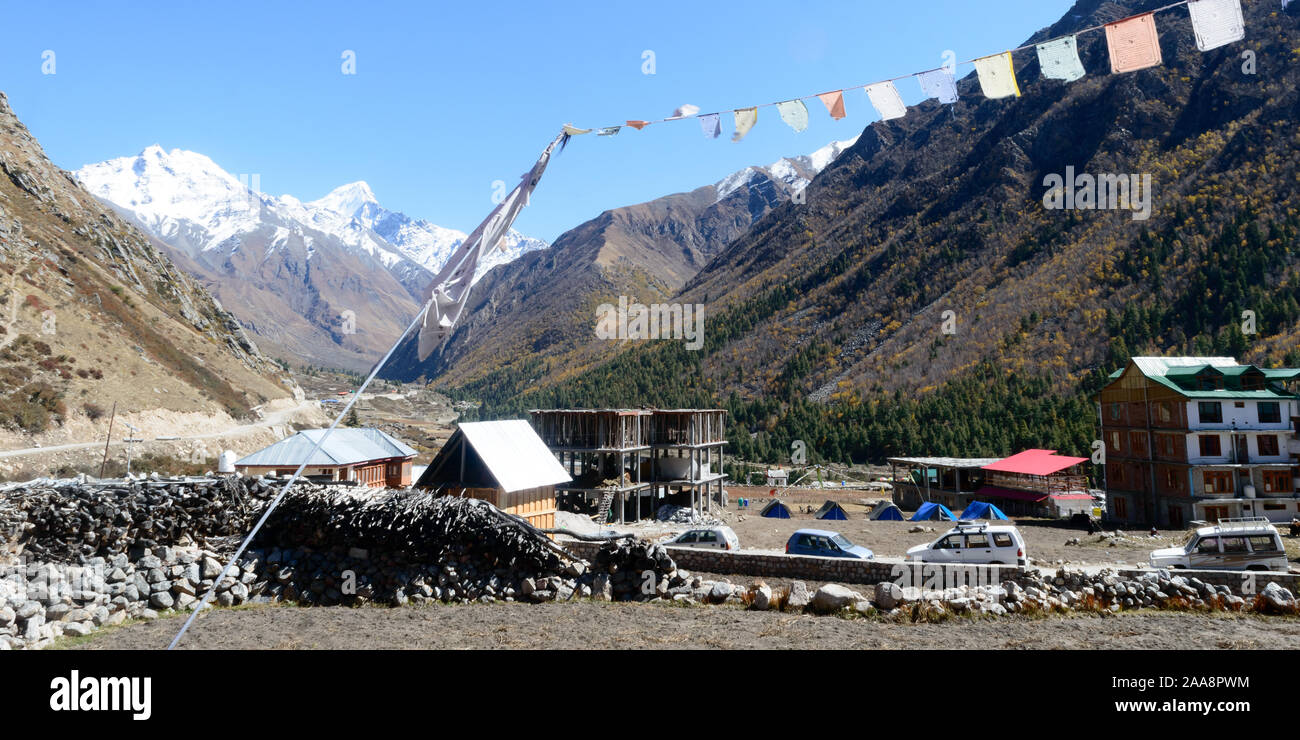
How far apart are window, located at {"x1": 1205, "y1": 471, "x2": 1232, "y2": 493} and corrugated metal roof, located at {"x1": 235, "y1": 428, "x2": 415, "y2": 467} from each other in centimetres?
4303

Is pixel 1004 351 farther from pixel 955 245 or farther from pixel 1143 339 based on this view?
pixel 955 245

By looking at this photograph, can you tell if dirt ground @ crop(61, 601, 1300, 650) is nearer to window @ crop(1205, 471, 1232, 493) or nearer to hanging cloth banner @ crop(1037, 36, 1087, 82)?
hanging cloth banner @ crop(1037, 36, 1087, 82)

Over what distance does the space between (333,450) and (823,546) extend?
24260 millimetres

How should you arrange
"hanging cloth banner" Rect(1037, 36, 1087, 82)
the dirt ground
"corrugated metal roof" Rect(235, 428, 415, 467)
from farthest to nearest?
"corrugated metal roof" Rect(235, 428, 415, 467)
"hanging cloth banner" Rect(1037, 36, 1087, 82)
the dirt ground

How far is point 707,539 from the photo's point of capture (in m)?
22.2

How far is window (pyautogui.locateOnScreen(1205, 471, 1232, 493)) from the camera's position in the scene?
37.2 metres

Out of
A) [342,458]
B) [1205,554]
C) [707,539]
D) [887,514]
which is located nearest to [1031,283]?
[887,514]

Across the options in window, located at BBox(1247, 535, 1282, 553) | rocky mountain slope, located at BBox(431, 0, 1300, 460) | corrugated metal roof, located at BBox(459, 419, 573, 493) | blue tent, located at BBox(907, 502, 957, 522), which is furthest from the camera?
rocky mountain slope, located at BBox(431, 0, 1300, 460)

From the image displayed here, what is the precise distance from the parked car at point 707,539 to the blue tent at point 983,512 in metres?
22.0

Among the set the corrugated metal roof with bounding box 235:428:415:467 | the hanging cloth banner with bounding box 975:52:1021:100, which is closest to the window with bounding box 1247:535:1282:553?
the hanging cloth banner with bounding box 975:52:1021:100

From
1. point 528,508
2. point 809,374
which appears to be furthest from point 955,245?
point 528,508

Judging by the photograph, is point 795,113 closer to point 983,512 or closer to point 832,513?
point 983,512

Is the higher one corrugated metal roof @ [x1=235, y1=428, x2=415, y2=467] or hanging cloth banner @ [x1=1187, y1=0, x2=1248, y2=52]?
hanging cloth banner @ [x1=1187, y1=0, x2=1248, y2=52]
